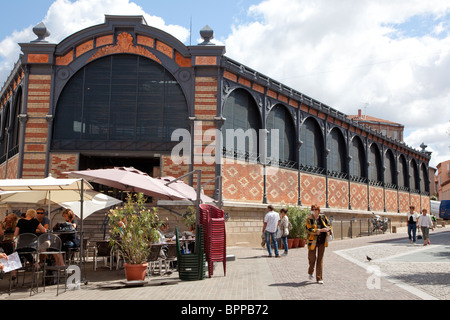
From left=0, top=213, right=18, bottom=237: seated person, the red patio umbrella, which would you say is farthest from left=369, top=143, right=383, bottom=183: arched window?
left=0, top=213, right=18, bottom=237: seated person

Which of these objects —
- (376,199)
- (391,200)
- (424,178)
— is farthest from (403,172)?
(376,199)

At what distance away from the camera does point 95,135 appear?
66.4ft

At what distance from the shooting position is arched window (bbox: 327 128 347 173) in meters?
29.3

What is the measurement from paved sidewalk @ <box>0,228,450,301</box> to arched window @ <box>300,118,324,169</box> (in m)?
14.1

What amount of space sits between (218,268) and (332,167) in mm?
19154

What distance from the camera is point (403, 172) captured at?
4106cm

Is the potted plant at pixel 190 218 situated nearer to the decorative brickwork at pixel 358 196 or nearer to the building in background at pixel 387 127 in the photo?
the decorative brickwork at pixel 358 196

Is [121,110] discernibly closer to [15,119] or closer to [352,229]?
[15,119]

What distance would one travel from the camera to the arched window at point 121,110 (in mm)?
20234

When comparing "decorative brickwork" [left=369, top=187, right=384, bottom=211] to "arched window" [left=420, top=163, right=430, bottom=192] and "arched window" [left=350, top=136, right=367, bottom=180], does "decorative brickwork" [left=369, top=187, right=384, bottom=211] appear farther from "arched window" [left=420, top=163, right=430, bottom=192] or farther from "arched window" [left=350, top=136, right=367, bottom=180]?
"arched window" [left=420, top=163, right=430, bottom=192]

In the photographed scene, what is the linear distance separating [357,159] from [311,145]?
720 cm

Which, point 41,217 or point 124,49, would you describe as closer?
point 41,217
